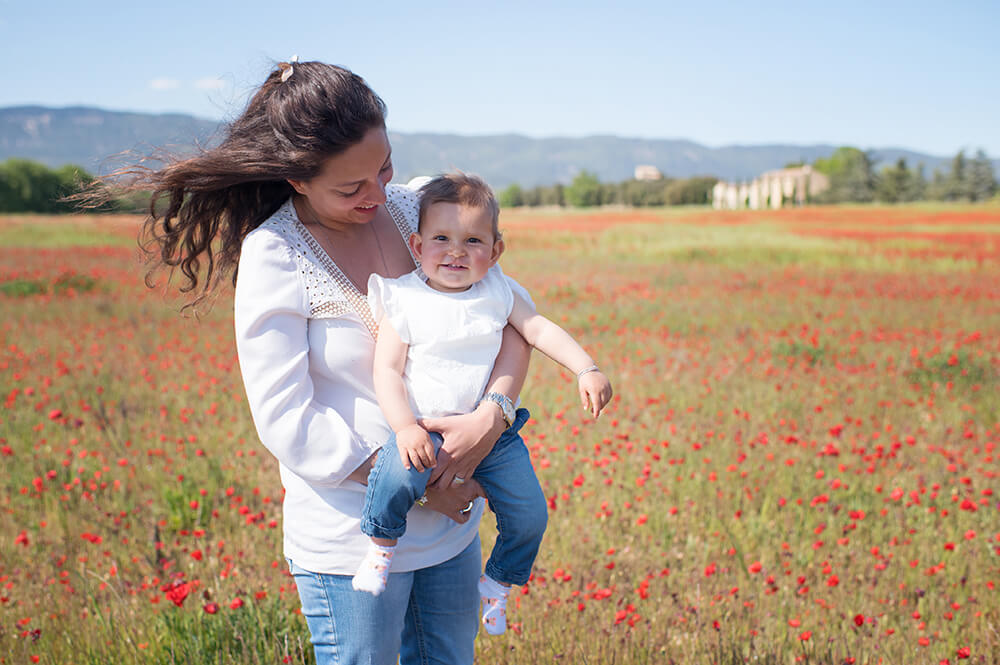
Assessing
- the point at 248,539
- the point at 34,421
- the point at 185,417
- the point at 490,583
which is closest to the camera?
the point at 490,583

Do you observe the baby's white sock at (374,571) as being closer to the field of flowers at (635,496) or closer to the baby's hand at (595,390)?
the baby's hand at (595,390)

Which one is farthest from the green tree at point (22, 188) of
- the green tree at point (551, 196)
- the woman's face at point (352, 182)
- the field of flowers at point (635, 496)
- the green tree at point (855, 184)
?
the green tree at point (855, 184)

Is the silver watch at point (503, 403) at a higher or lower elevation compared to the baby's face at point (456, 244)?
lower

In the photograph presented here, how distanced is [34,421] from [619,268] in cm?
1392

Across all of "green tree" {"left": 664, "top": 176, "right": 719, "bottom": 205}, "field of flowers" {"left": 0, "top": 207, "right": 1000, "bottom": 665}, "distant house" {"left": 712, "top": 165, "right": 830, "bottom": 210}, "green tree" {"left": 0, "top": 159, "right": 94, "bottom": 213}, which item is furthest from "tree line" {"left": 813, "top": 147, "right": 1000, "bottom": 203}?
"green tree" {"left": 0, "top": 159, "right": 94, "bottom": 213}

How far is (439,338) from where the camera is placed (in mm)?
1712

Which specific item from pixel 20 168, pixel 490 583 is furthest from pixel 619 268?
pixel 20 168

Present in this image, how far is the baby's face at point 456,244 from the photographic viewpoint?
1753 millimetres

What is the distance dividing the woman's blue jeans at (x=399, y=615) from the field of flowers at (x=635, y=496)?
709 mm

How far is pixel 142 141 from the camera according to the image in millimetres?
1991

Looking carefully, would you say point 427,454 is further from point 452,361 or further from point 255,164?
point 255,164

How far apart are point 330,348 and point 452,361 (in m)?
0.30

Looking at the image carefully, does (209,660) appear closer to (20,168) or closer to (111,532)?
(111,532)

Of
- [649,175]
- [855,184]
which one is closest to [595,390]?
[855,184]
